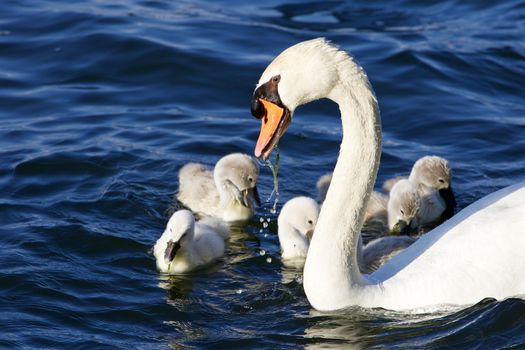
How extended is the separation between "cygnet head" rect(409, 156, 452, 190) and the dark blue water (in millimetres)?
567

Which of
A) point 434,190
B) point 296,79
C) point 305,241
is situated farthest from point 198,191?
point 296,79

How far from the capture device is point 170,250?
32.2 feet

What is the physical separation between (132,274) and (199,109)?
4.87m

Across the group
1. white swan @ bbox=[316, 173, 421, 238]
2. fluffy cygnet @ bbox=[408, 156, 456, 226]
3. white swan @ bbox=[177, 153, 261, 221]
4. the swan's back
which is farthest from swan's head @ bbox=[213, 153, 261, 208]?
the swan's back

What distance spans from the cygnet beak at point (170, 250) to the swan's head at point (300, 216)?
1.17 meters

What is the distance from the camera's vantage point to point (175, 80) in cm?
1562

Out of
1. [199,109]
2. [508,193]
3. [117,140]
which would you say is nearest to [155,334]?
[508,193]

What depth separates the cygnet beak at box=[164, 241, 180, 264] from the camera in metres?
9.78

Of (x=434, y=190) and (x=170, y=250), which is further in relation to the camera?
(x=434, y=190)

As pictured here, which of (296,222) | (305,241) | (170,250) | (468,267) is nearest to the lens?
(468,267)

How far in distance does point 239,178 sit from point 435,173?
196 centimetres

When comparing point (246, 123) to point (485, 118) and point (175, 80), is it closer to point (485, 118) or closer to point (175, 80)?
point (175, 80)

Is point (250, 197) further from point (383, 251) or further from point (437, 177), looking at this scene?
point (383, 251)

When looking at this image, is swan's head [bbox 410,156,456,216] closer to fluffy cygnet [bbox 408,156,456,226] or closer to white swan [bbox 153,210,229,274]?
fluffy cygnet [bbox 408,156,456,226]
